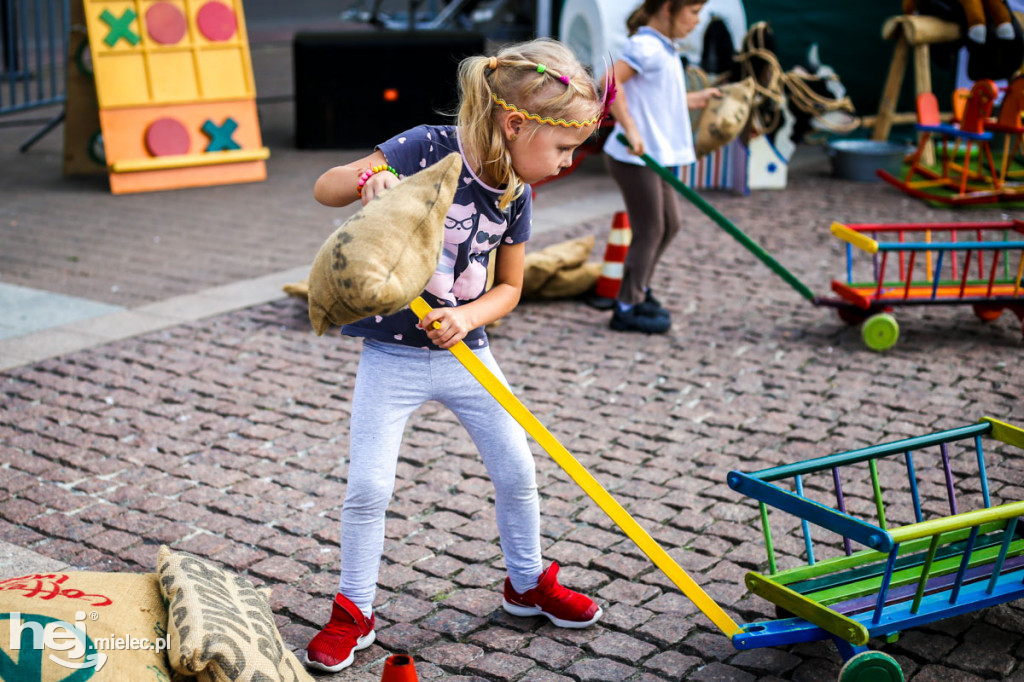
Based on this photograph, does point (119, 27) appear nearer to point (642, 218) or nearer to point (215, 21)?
point (215, 21)

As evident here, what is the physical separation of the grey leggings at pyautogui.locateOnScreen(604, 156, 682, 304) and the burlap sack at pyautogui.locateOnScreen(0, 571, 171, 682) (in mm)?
3540

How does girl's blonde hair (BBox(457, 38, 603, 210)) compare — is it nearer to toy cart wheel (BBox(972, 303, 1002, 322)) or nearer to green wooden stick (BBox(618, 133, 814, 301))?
green wooden stick (BBox(618, 133, 814, 301))

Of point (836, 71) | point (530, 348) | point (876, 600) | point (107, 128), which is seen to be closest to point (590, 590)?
point (876, 600)

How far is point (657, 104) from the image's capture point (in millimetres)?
5320

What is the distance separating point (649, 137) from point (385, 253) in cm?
351

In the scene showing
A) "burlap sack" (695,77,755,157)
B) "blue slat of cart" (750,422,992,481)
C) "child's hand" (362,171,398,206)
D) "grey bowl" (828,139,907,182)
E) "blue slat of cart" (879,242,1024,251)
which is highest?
"child's hand" (362,171,398,206)

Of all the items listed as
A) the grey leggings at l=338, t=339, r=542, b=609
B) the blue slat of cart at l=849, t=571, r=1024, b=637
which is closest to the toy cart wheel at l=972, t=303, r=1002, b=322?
the blue slat of cart at l=849, t=571, r=1024, b=637

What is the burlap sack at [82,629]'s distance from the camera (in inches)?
77.2

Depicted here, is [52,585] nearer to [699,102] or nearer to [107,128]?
[699,102]

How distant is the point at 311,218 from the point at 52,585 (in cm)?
585

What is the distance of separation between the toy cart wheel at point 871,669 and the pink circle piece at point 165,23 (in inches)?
306

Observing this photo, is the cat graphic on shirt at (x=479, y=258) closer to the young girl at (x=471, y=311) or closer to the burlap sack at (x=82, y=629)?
the young girl at (x=471, y=311)

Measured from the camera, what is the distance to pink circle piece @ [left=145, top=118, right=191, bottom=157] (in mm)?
8523

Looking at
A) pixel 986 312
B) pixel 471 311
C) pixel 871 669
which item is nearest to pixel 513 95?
pixel 471 311
